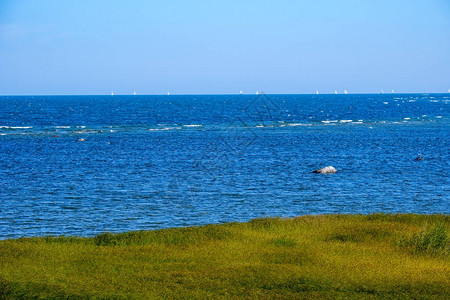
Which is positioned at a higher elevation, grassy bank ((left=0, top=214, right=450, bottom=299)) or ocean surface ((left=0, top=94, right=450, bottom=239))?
grassy bank ((left=0, top=214, right=450, bottom=299))

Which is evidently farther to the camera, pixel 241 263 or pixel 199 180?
pixel 199 180

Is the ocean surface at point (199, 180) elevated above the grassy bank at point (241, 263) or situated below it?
below

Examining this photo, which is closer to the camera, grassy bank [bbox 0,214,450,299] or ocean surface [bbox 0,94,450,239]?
grassy bank [bbox 0,214,450,299]

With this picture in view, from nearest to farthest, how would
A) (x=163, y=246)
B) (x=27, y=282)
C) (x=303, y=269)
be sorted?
1. (x=27, y=282)
2. (x=303, y=269)
3. (x=163, y=246)

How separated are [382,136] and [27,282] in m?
84.4

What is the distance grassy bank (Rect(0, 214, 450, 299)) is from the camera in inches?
637

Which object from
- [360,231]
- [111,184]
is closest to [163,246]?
[360,231]

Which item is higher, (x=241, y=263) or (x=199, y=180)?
(x=241, y=263)

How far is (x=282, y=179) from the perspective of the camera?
49.2m

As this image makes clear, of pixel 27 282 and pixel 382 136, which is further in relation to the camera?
pixel 382 136

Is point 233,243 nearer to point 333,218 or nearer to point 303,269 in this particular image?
point 303,269

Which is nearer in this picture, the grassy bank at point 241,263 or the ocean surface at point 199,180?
the grassy bank at point 241,263

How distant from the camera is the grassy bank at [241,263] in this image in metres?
16.2

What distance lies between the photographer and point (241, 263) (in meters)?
19.2
